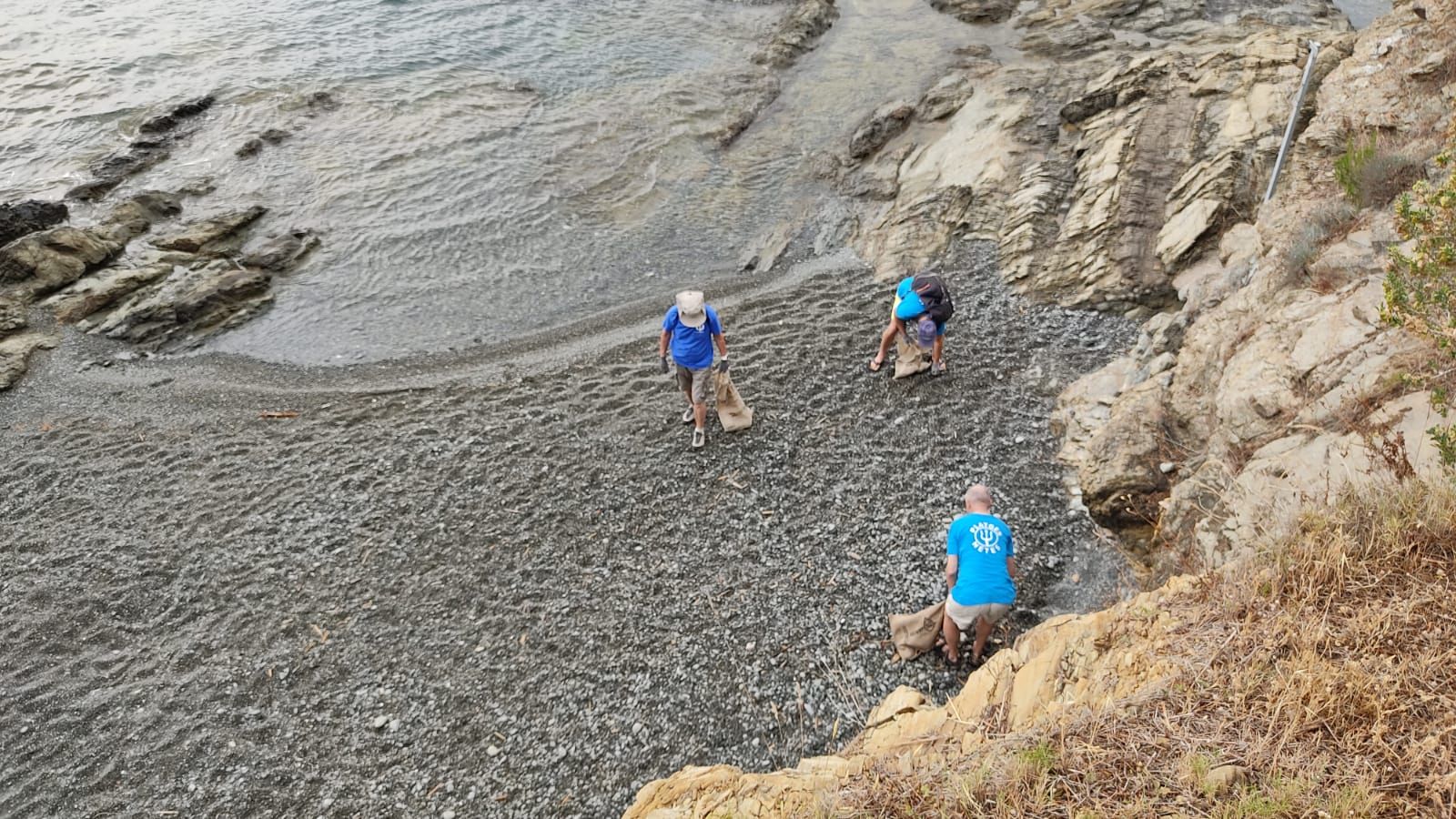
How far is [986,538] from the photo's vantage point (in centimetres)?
753

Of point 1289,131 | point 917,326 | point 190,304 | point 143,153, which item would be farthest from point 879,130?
Answer: point 143,153

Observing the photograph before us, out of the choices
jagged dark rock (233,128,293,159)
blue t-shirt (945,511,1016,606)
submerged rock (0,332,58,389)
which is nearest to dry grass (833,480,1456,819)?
blue t-shirt (945,511,1016,606)

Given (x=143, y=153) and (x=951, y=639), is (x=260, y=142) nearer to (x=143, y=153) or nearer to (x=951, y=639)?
(x=143, y=153)

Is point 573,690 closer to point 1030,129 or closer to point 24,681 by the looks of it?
point 24,681

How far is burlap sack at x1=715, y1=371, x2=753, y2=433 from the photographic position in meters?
11.5

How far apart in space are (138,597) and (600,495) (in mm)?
6050

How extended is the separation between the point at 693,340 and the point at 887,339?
11.0 feet

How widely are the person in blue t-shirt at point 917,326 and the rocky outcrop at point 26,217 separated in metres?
19.7

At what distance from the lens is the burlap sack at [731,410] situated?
11.5 m

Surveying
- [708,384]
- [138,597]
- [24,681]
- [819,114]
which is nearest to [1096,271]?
[708,384]

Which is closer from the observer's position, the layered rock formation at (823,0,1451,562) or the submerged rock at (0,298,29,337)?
the layered rock formation at (823,0,1451,562)

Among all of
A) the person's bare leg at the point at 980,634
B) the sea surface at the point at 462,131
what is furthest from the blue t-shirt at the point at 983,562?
the sea surface at the point at 462,131

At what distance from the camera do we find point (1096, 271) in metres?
13.2

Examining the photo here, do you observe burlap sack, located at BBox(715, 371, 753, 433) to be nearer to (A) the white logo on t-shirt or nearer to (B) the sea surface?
(A) the white logo on t-shirt
